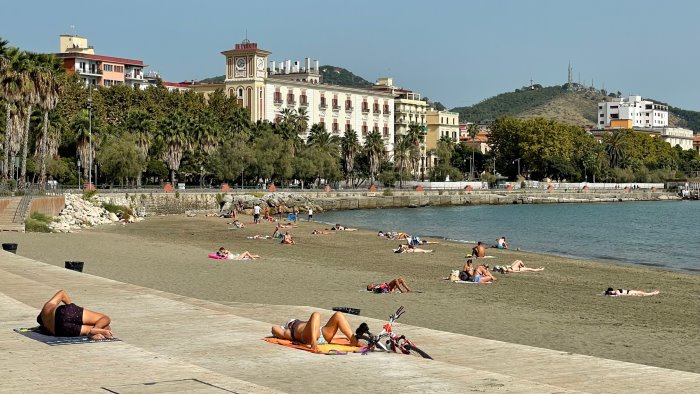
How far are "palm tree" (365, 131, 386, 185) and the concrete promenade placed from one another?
112 m

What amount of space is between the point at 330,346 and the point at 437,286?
49.2ft

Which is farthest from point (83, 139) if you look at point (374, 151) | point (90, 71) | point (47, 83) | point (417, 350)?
point (417, 350)

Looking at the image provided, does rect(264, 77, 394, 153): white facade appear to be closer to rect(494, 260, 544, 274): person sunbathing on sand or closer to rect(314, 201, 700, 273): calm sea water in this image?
rect(314, 201, 700, 273): calm sea water

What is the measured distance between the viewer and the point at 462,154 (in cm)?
16875

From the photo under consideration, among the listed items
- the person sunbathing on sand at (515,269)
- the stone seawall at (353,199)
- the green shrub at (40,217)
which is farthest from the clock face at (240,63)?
the person sunbathing on sand at (515,269)

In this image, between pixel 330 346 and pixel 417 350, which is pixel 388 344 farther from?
pixel 330 346

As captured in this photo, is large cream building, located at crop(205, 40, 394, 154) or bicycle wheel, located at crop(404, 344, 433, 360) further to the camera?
large cream building, located at crop(205, 40, 394, 154)

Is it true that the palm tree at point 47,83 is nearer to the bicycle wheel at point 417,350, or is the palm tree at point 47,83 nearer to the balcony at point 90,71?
the bicycle wheel at point 417,350

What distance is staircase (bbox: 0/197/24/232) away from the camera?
43.2m

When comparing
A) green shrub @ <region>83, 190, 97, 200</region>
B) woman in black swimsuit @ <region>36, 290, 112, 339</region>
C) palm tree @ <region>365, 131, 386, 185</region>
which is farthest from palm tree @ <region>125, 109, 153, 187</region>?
woman in black swimsuit @ <region>36, 290, 112, 339</region>

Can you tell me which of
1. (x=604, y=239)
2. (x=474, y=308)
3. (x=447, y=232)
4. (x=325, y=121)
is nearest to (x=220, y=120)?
(x=325, y=121)

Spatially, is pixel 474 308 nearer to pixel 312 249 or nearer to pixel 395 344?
pixel 395 344

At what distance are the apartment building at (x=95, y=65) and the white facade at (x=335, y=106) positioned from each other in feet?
63.1

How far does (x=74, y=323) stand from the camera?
13773mm
